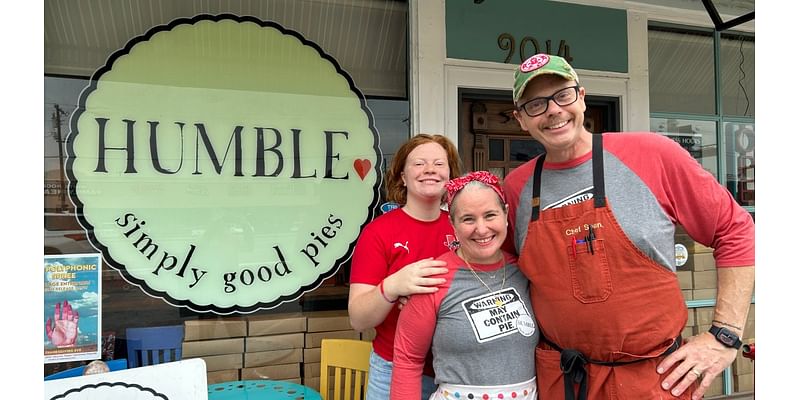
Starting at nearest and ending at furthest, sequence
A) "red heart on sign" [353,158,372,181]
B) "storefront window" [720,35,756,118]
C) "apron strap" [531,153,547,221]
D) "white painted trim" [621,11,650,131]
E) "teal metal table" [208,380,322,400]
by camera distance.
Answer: "apron strap" [531,153,547,221]
"teal metal table" [208,380,322,400]
"red heart on sign" [353,158,372,181]
"white painted trim" [621,11,650,131]
"storefront window" [720,35,756,118]

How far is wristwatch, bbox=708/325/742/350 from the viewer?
1.43 m

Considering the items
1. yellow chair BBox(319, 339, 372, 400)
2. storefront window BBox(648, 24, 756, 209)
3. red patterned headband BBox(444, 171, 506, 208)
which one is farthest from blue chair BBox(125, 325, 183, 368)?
storefront window BBox(648, 24, 756, 209)

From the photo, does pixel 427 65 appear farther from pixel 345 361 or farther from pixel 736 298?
pixel 736 298

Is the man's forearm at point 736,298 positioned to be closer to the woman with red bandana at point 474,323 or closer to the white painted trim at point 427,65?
the woman with red bandana at point 474,323

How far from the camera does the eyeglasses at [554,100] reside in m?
1.47

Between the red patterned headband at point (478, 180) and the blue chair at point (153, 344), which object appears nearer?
the red patterned headband at point (478, 180)

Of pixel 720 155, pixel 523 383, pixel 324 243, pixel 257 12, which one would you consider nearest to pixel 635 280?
pixel 523 383

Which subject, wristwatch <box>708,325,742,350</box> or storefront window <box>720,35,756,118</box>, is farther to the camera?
storefront window <box>720,35,756,118</box>

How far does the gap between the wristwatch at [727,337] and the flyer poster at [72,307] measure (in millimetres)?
2654

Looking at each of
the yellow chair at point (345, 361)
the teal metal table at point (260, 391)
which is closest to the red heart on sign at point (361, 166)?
the yellow chair at point (345, 361)

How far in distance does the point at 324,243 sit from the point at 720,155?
9.46ft

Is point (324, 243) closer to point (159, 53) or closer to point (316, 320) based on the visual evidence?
point (316, 320)

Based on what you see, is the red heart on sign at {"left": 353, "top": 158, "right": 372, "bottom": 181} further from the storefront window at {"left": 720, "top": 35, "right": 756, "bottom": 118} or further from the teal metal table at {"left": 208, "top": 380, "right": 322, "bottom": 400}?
the storefront window at {"left": 720, "top": 35, "right": 756, "bottom": 118}

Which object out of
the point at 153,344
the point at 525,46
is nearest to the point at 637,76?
the point at 525,46
